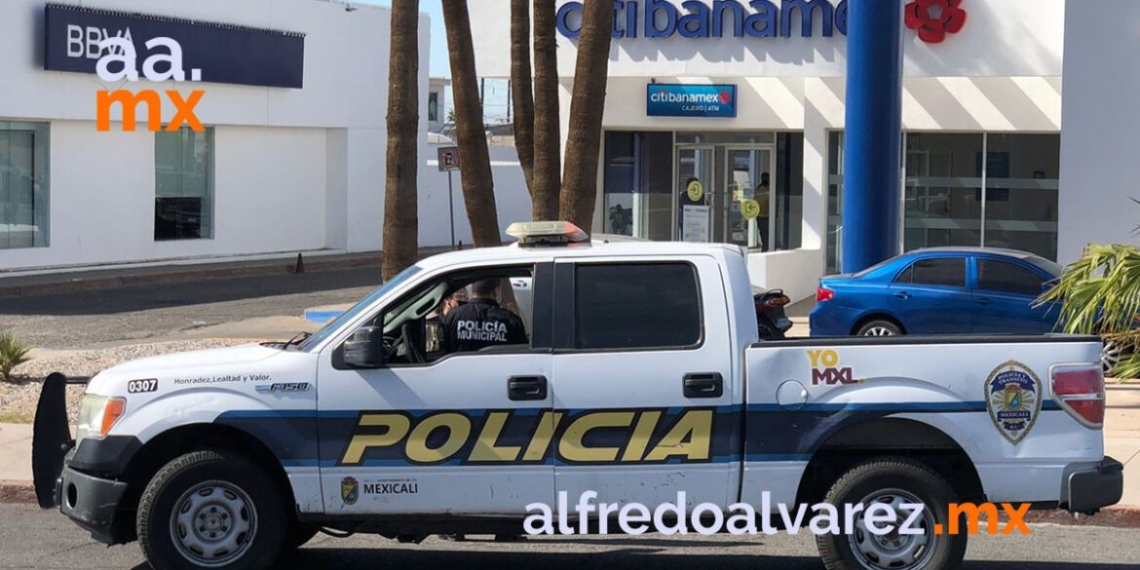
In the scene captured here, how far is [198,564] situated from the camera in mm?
7367

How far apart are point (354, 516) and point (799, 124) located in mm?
18765

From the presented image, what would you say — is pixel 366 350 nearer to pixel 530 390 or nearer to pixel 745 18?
pixel 530 390

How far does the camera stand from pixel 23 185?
1120 inches

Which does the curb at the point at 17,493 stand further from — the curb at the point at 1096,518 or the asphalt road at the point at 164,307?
the asphalt road at the point at 164,307

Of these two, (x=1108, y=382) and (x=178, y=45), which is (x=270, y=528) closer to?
(x=1108, y=382)

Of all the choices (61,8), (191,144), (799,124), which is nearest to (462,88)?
(799,124)

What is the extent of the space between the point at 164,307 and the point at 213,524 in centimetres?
1824

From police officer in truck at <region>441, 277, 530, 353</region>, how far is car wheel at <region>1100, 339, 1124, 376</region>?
380 inches

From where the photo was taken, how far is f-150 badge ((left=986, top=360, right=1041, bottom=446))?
7.09 m

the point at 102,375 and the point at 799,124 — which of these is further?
the point at 799,124

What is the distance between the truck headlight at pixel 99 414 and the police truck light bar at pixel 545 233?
2183mm

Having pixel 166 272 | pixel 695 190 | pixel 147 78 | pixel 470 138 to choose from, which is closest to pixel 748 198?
pixel 695 190

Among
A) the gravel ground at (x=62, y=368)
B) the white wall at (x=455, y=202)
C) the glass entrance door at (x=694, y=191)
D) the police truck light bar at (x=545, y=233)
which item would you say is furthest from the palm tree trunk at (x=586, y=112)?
the white wall at (x=455, y=202)

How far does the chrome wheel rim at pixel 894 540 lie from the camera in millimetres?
7254
